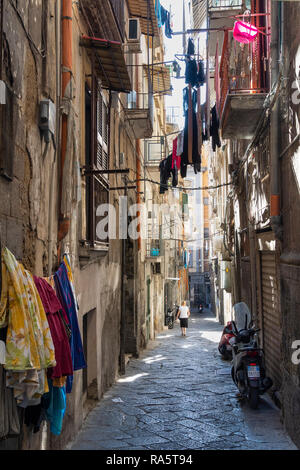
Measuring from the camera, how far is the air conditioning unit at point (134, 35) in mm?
12797

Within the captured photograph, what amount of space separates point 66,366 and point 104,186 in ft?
14.3

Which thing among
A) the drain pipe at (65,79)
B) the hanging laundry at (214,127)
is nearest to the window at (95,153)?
the drain pipe at (65,79)

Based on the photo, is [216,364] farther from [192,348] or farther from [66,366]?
[66,366]

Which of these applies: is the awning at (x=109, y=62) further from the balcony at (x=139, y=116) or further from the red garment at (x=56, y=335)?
the red garment at (x=56, y=335)

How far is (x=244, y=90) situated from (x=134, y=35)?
6.10 metres

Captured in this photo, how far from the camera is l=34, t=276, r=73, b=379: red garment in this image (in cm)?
412

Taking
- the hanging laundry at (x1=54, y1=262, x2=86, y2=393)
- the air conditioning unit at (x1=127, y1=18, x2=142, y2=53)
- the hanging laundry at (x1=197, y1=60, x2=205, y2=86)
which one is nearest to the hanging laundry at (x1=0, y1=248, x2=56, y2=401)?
the hanging laundry at (x1=54, y1=262, x2=86, y2=393)

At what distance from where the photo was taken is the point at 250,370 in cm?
738

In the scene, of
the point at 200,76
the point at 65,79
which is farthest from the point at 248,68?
the point at 65,79

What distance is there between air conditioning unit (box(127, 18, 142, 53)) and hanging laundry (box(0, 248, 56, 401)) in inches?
417

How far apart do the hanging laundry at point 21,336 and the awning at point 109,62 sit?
472 centimetres

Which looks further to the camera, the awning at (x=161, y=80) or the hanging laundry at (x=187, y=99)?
the awning at (x=161, y=80)

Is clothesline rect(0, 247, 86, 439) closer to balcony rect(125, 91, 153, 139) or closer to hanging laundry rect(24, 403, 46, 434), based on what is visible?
hanging laundry rect(24, 403, 46, 434)

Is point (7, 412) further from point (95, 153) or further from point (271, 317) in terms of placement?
point (271, 317)
